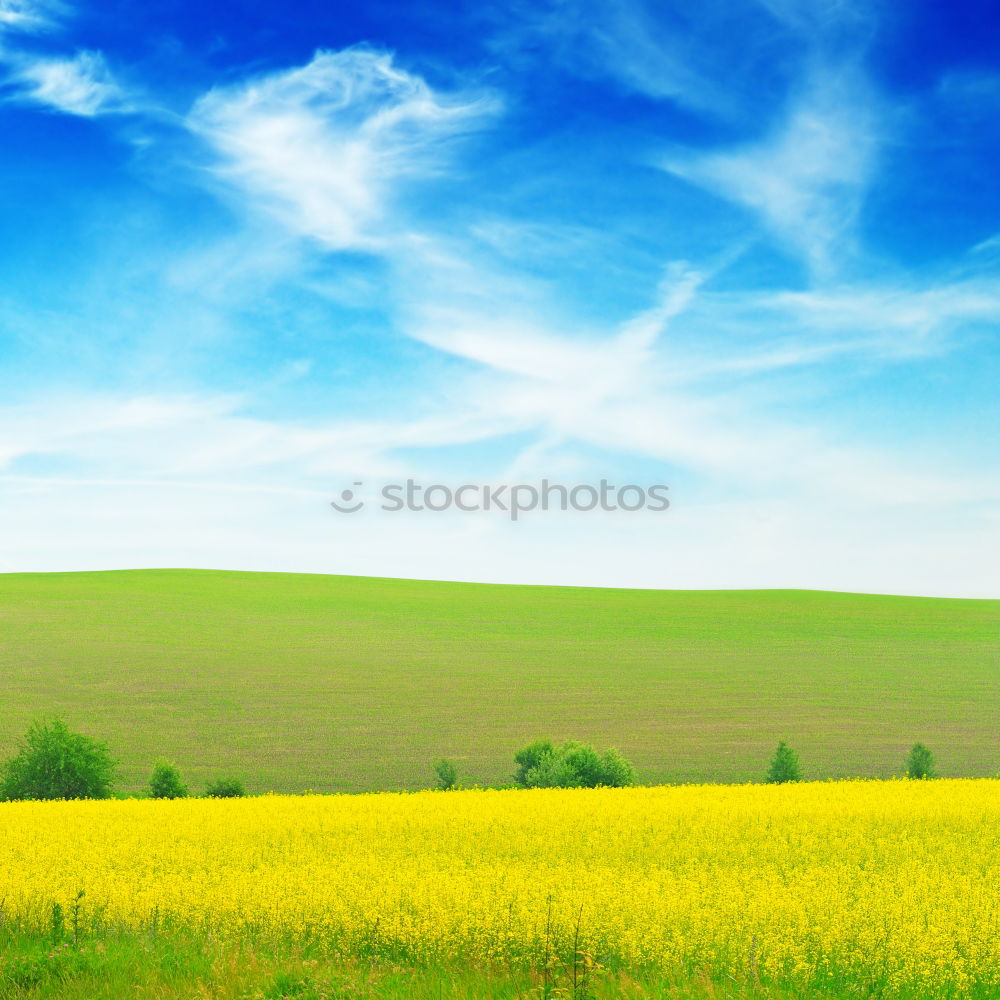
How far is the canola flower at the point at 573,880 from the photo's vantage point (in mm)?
8336

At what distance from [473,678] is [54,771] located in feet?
102

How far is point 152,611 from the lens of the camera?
2761 inches

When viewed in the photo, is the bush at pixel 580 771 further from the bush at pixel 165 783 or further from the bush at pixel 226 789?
the bush at pixel 165 783

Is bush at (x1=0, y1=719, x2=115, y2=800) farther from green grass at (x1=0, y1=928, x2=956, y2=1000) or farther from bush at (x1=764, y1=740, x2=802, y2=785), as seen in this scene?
bush at (x1=764, y1=740, x2=802, y2=785)

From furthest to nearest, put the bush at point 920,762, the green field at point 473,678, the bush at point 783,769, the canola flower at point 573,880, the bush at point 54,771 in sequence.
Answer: the green field at point 473,678, the bush at point 920,762, the bush at point 783,769, the bush at point 54,771, the canola flower at point 573,880

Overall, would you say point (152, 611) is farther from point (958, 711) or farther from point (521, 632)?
point (958, 711)

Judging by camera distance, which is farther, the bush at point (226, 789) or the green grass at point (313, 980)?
the bush at point (226, 789)

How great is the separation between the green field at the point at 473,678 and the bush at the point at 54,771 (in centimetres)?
963

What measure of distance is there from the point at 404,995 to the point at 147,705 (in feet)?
138

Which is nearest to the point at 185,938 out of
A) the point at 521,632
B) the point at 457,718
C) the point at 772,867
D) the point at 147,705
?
the point at 772,867

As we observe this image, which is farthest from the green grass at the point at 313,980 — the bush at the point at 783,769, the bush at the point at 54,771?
the bush at the point at 783,769

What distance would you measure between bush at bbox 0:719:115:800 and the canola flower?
8432 mm

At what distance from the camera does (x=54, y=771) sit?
23734 millimetres

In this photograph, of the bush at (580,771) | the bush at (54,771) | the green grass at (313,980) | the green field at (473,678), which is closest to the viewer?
the green grass at (313,980)
